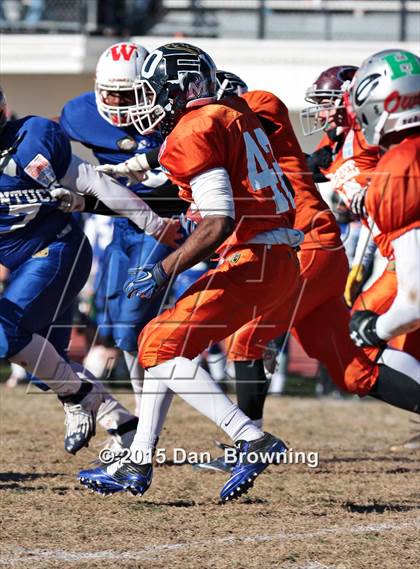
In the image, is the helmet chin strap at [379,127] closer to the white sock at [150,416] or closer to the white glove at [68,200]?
Result: the white sock at [150,416]

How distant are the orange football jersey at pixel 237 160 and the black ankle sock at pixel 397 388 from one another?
96 cm

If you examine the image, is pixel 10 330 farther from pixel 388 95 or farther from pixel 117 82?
pixel 388 95

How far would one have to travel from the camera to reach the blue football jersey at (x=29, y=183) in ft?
16.3

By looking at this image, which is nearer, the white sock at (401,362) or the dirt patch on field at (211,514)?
the dirt patch on field at (211,514)

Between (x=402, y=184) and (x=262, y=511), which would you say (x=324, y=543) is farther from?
(x=402, y=184)

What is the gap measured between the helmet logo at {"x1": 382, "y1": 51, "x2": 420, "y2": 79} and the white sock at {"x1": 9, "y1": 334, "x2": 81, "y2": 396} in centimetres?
217

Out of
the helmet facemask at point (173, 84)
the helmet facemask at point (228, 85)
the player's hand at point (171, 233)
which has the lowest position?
the player's hand at point (171, 233)

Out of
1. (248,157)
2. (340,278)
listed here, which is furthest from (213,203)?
(340,278)

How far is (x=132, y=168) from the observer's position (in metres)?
5.34

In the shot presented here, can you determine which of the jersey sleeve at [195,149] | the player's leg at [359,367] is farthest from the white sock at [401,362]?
the jersey sleeve at [195,149]

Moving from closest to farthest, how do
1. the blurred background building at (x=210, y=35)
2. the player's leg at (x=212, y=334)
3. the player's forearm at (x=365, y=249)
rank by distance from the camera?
1. the player's leg at (x=212, y=334)
2. the player's forearm at (x=365, y=249)
3. the blurred background building at (x=210, y=35)

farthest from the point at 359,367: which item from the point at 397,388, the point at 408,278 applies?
Answer: the point at 408,278

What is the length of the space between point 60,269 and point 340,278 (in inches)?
Result: 53.4

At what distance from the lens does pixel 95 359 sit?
30.0ft
